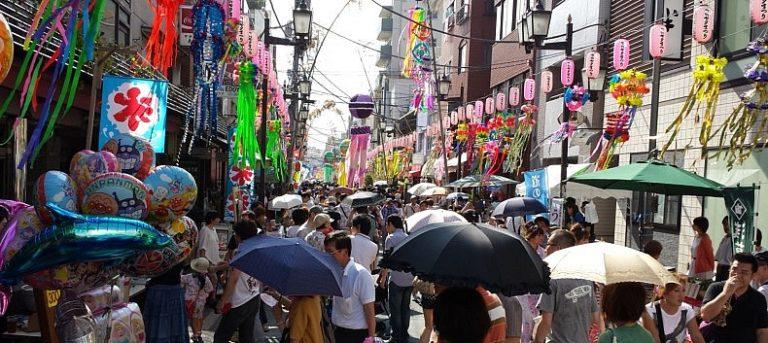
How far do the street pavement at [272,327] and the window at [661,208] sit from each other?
266 inches

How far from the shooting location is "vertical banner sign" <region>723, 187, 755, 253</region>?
11586 millimetres

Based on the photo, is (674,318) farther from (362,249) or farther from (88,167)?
(88,167)

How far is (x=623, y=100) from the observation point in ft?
48.6

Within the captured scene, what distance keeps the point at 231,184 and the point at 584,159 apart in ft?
35.4

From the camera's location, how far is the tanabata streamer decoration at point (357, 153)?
1208 inches

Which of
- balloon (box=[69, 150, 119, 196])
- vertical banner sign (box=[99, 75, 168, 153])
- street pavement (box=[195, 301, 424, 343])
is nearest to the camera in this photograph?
balloon (box=[69, 150, 119, 196])

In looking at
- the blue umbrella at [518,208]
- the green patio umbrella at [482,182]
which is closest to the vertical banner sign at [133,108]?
the blue umbrella at [518,208]

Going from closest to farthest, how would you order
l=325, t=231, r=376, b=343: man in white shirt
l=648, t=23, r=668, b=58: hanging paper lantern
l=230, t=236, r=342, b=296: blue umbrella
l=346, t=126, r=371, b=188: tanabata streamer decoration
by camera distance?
1. l=230, t=236, r=342, b=296: blue umbrella
2. l=325, t=231, r=376, b=343: man in white shirt
3. l=648, t=23, r=668, b=58: hanging paper lantern
4. l=346, t=126, r=371, b=188: tanabata streamer decoration

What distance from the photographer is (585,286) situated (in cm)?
618

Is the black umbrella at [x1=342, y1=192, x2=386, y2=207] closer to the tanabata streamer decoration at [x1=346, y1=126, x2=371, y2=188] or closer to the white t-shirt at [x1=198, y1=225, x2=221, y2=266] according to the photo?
the white t-shirt at [x1=198, y1=225, x2=221, y2=266]

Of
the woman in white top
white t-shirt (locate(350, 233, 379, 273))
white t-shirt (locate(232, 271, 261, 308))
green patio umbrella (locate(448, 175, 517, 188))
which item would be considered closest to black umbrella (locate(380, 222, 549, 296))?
the woman in white top

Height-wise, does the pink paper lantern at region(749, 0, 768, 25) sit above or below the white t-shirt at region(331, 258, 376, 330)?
above

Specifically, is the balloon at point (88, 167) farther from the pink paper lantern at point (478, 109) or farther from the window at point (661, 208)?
the pink paper lantern at point (478, 109)

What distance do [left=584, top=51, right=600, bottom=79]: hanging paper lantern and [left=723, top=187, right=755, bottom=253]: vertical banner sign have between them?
6703mm
